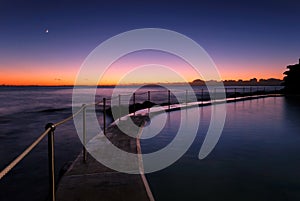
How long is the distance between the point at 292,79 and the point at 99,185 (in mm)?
42020

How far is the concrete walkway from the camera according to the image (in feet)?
9.62

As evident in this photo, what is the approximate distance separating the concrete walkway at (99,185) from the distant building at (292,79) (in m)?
37.8

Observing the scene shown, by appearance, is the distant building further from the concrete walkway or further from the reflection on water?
the concrete walkway

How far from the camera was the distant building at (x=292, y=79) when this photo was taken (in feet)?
114

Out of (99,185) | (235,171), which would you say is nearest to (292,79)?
(235,171)

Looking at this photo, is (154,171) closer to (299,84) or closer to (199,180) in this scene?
(199,180)

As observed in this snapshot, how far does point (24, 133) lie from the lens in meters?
11.5

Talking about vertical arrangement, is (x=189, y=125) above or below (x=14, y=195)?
above

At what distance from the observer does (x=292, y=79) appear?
36.6m

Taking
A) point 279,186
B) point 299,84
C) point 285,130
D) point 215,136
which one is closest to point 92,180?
point 279,186

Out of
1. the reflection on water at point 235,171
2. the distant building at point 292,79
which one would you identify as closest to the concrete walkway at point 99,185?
the reflection on water at point 235,171

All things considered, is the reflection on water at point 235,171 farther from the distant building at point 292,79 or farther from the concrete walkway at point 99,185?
the distant building at point 292,79

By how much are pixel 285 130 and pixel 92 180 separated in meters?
7.33

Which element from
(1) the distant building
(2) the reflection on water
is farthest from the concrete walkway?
(1) the distant building
